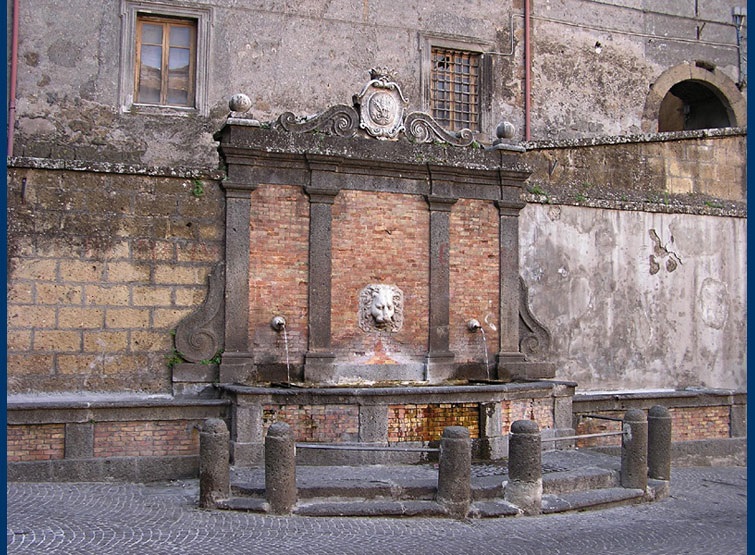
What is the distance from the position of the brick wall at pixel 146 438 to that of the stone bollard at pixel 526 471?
3811 mm

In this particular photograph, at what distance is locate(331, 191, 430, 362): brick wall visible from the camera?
11.6m

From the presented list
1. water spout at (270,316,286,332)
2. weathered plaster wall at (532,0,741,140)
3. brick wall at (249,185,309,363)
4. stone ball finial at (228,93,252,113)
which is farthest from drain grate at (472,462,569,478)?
weathered plaster wall at (532,0,741,140)

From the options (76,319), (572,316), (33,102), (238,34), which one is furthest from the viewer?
(238,34)

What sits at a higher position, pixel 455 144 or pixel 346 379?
pixel 455 144

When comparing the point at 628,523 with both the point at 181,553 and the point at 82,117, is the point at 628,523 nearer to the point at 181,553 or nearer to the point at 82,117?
the point at 181,553

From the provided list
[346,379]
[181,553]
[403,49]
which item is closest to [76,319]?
[346,379]

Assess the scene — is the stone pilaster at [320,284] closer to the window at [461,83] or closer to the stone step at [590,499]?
the stone step at [590,499]

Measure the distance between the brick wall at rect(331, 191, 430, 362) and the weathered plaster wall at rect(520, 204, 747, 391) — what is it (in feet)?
6.75

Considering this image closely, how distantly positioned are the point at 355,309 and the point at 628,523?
181 inches

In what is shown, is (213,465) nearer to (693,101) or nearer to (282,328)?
(282,328)

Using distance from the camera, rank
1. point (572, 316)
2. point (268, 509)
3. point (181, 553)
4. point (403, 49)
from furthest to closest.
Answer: point (403, 49), point (572, 316), point (268, 509), point (181, 553)

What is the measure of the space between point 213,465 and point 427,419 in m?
2.97

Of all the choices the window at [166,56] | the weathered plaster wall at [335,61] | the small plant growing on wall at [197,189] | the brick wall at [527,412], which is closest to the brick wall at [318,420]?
the brick wall at [527,412]

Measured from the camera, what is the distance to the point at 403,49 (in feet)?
60.7
